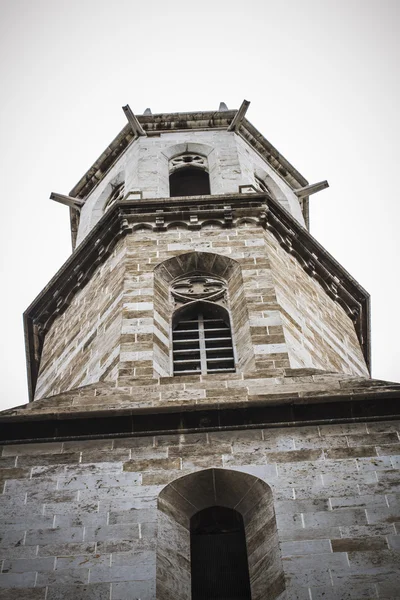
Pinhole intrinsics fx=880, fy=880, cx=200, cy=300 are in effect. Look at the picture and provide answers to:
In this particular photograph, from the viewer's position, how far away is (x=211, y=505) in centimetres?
895

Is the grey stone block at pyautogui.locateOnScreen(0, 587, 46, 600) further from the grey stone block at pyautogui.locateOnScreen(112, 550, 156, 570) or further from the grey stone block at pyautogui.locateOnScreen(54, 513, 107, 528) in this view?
the grey stone block at pyautogui.locateOnScreen(54, 513, 107, 528)

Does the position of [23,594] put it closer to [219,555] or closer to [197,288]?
[219,555]

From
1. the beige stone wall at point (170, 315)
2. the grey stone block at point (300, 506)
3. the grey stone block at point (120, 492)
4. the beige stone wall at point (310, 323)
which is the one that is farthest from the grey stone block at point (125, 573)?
the beige stone wall at point (310, 323)

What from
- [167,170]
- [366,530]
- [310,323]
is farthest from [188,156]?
[366,530]

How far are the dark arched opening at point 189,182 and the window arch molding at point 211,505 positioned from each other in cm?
1151

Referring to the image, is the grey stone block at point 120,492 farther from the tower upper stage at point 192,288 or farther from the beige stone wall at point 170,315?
the beige stone wall at point 170,315

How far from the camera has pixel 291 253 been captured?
16.0m

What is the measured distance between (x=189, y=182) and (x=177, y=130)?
1849 mm

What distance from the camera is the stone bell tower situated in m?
7.71

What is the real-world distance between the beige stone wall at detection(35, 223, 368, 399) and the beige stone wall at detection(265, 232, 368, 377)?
0.03m

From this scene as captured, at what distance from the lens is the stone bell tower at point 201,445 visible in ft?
25.3

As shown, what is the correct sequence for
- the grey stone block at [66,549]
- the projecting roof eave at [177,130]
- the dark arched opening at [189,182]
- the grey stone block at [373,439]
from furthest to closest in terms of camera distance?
the projecting roof eave at [177,130] < the dark arched opening at [189,182] < the grey stone block at [373,439] < the grey stone block at [66,549]

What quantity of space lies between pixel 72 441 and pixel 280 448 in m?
2.20

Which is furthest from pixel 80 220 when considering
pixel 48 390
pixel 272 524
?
pixel 272 524
